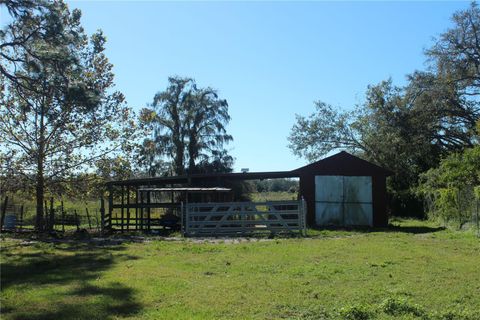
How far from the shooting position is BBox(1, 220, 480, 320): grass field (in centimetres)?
661

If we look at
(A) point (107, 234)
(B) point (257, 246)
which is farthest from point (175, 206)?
(B) point (257, 246)

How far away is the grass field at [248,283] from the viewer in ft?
21.7

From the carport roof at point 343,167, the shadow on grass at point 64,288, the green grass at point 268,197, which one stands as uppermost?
the carport roof at point 343,167

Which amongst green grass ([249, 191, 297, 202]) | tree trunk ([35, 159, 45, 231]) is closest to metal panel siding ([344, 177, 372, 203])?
green grass ([249, 191, 297, 202])

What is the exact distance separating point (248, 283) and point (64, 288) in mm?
3076

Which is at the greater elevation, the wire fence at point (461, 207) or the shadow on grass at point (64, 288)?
the wire fence at point (461, 207)

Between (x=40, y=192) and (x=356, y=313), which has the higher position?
Result: (x=40, y=192)

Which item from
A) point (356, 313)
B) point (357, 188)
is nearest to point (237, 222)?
point (357, 188)

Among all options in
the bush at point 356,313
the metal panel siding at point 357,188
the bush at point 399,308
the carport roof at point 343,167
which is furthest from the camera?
the carport roof at point 343,167

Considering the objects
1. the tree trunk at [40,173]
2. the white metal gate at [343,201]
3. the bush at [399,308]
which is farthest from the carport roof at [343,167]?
the bush at [399,308]

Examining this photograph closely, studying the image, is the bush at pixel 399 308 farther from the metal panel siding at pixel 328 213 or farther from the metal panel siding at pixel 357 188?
the metal panel siding at pixel 357 188

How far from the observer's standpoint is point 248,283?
8.56 m

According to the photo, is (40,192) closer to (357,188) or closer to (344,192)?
A: (344,192)

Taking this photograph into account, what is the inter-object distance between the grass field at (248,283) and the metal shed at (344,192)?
469 inches
